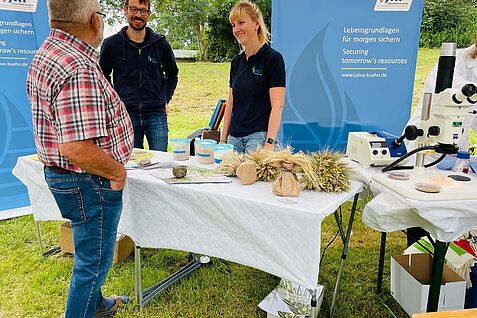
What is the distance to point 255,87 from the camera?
2.27 meters

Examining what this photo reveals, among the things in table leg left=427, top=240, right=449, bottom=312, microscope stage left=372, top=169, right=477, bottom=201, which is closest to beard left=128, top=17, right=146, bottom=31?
microscope stage left=372, top=169, right=477, bottom=201

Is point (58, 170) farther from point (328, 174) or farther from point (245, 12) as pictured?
point (245, 12)

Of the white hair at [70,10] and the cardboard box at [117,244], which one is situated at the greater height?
the white hair at [70,10]

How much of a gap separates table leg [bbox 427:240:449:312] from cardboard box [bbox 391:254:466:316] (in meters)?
0.17

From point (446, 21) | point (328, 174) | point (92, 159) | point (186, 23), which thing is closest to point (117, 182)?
point (92, 159)

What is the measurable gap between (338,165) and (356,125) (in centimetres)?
178

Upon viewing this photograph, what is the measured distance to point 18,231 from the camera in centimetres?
304

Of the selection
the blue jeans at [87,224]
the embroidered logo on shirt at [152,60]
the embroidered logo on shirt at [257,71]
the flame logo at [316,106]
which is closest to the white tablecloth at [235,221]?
the blue jeans at [87,224]

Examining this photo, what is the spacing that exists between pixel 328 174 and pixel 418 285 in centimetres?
65

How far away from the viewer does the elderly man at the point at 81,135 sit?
1.30 m

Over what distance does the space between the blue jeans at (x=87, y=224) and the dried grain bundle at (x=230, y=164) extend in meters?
0.48

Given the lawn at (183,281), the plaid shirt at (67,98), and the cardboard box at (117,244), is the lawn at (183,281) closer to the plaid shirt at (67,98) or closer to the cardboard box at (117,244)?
the cardboard box at (117,244)

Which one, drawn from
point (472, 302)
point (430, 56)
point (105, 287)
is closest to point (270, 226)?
point (472, 302)

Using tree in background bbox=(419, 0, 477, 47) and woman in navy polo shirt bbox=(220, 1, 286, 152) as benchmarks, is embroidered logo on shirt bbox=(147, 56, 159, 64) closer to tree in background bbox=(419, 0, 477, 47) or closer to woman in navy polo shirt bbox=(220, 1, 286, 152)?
woman in navy polo shirt bbox=(220, 1, 286, 152)
